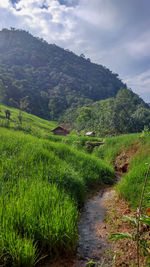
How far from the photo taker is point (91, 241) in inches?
130

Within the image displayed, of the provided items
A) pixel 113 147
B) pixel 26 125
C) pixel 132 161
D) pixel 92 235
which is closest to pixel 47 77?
pixel 26 125

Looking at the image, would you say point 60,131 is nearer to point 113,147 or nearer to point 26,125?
point 26,125

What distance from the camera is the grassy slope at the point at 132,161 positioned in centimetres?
442

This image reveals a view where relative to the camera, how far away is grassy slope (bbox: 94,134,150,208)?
4.42m

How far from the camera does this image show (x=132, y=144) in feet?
32.8

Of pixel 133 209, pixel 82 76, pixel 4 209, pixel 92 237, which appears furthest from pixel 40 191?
pixel 82 76

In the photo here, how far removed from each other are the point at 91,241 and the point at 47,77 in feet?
359

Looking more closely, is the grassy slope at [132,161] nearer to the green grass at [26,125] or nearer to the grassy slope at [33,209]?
the grassy slope at [33,209]

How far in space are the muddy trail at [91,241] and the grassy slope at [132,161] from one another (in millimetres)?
780

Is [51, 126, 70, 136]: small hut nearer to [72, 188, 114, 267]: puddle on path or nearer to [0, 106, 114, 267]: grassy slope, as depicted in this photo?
[0, 106, 114, 267]: grassy slope

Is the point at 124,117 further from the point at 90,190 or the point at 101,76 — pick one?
the point at 101,76

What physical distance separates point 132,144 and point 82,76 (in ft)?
380

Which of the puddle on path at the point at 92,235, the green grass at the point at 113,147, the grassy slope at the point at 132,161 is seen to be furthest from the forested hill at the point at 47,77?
the puddle on path at the point at 92,235

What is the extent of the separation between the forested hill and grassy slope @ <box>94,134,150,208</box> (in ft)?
165
